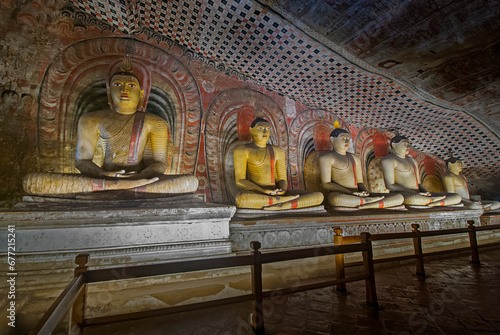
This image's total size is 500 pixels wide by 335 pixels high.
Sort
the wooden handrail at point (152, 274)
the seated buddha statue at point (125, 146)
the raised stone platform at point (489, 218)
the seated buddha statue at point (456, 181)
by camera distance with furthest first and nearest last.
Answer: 1. the seated buddha statue at point (456, 181)
2. the raised stone platform at point (489, 218)
3. the seated buddha statue at point (125, 146)
4. the wooden handrail at point (152, 274)

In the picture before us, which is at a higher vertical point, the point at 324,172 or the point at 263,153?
the point at 263,153

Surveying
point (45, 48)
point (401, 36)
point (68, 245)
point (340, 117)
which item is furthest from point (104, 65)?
point (340, 117)

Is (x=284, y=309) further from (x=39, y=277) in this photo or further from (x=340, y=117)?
(x=340, y=117)

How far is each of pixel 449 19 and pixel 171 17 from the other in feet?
13.6

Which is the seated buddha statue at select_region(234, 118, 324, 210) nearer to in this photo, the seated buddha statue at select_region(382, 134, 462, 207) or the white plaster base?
the white plaster base

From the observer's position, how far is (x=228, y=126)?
16.8 ft

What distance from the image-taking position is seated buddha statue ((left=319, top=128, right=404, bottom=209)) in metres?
4.34

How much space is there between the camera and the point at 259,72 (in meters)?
5.29

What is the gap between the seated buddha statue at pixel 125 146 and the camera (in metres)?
2.96

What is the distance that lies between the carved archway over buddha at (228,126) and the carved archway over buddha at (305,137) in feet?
0.93

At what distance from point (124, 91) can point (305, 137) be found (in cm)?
376

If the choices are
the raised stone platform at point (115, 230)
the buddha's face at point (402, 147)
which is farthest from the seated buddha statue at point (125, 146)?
the buddha's face at point (402, 147)

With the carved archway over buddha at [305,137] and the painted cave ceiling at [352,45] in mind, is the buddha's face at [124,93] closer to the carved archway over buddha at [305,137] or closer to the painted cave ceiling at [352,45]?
the painted cave ceiling at [352,45]

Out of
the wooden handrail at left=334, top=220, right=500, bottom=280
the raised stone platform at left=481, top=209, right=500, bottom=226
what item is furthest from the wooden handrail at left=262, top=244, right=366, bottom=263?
the raised stone platform at left=481, top=209, right=500, bottom=226
